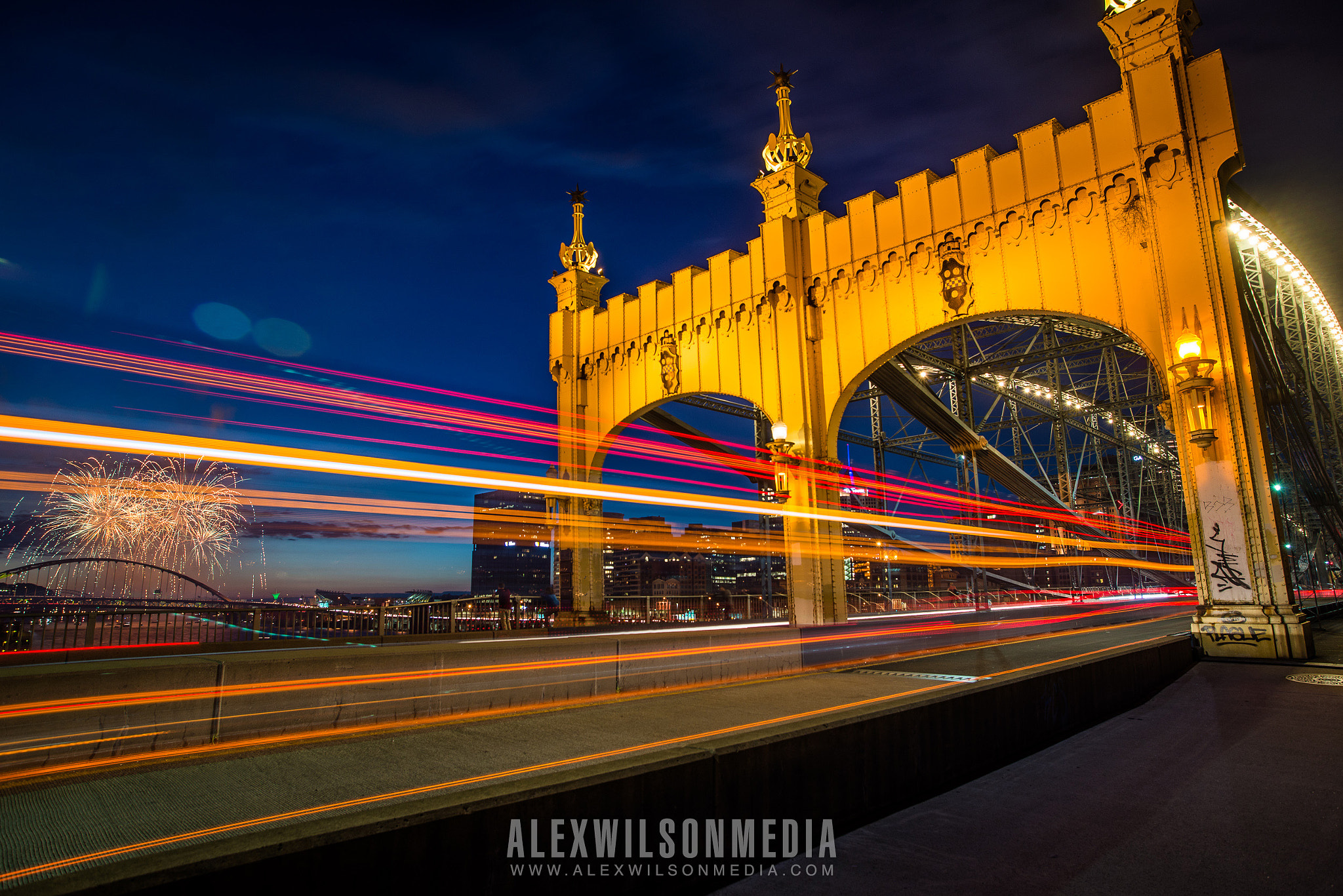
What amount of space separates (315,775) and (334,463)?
6.87 metres

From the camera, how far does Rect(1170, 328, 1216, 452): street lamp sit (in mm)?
12820

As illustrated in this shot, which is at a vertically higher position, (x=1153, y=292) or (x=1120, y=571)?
(x=1153, y=292)

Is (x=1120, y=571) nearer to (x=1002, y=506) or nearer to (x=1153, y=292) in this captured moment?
(x=1002, y=506)

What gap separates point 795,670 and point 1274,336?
29.9 metres

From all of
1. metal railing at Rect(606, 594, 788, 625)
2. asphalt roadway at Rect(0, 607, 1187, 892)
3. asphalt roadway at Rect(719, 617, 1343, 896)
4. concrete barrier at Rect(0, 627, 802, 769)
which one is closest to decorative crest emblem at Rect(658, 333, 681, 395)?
metal railing at Rect(606, 594, 788, 625)

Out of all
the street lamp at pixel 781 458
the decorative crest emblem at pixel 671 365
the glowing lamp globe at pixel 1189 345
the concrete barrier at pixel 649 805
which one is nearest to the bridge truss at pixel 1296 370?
the glowing lamp globe at pixel 1189 345

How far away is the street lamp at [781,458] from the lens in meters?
17.9

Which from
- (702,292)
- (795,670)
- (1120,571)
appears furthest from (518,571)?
(795,670)

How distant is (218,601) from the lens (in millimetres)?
15477

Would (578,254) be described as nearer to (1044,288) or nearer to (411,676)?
(1044,288)

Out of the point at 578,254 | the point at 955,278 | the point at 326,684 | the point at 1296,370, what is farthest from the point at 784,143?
the point at 1296,370

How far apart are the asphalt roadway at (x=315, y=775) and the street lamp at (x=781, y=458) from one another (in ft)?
23.8

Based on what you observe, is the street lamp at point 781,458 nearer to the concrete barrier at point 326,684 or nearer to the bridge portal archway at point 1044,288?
the bridge portal archway at point 1044,288

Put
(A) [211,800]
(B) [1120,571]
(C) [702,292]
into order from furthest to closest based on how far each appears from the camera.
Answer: (B) [1120,571] < (C) [702,292] < (A) [211,800]
